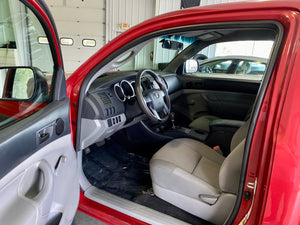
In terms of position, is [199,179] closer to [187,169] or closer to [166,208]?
[187,169]

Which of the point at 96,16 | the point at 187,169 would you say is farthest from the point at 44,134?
the point at 96,16

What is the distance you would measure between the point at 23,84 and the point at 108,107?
537mm

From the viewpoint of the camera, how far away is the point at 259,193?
2.81 feet

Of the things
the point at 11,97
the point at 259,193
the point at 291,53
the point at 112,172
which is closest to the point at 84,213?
the point at 112,172

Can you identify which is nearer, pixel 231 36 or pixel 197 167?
pixel 197 167

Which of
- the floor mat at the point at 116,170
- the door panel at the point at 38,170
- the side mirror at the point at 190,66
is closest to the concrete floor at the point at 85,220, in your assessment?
the floor mat at the point at 116,170

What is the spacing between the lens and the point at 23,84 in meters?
1.20

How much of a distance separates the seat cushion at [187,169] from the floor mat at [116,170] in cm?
35

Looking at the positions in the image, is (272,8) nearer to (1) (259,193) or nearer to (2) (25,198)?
(1) (259,193)

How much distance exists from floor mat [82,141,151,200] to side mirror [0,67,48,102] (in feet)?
3.02

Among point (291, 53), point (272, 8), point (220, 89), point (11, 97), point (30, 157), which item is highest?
point (272, 8)

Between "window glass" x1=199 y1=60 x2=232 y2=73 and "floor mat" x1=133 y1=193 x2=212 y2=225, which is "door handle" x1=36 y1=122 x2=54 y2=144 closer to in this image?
"floor mat" x1=133 y1=193 x2=212 y2=225

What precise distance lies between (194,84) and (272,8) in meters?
1.99

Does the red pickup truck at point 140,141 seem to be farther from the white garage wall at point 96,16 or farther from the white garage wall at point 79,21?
the white garage wall at point 79,21
